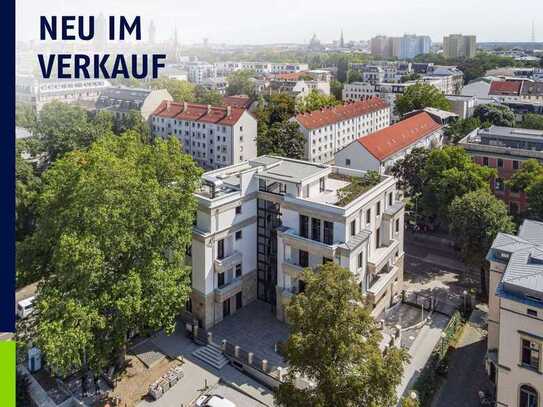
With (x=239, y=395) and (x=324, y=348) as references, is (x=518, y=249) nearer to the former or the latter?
(x=324, y=348)

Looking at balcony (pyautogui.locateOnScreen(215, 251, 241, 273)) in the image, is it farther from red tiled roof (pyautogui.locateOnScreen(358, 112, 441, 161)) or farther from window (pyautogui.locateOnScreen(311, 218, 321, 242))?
red tiled roof (pyautogui.locateOnScreen(358, 112, 441, 161))

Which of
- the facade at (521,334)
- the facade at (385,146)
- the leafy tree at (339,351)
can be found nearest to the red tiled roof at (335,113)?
the facade at (385,146)

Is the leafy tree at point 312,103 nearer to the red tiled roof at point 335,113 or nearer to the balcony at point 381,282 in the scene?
the red tiled roof at point 335,113

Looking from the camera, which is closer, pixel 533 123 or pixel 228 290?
pixel 228 290

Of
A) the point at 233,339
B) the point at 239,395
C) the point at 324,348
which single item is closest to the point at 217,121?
the point at 233,339

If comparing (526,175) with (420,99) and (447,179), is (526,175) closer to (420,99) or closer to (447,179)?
(447,179)

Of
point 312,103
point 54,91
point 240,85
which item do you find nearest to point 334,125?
point 312,103

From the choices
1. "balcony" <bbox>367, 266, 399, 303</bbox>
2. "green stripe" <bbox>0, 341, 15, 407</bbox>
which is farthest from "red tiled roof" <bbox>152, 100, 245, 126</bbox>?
"green stripe" <bbox>0, 341, 15, 407</bbox>
